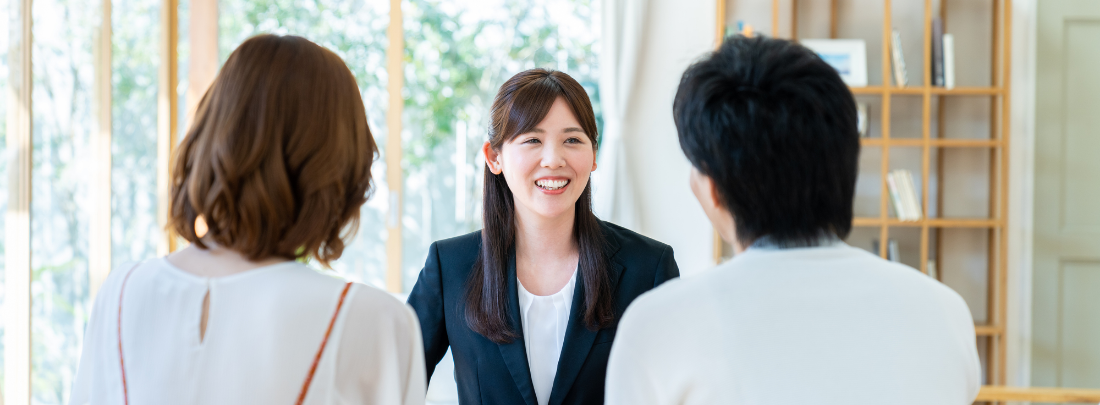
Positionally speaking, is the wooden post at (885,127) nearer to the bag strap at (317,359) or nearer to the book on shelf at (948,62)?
the book on shelf at (948,62)

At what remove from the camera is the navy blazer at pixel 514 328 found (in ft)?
4.76

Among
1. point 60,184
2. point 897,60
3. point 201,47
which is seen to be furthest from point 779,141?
point 201,47

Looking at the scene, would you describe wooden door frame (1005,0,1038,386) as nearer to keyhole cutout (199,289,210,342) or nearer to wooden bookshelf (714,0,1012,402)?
wooden bookshelf (714,0,1012,402)

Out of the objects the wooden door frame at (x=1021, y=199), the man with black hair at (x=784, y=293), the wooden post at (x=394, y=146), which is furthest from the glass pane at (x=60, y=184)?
the wooden door frame at (x=1021, y=199)

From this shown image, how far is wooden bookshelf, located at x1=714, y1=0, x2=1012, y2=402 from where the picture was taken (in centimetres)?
354

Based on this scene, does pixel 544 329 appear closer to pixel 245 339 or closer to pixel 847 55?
pixel 245 339

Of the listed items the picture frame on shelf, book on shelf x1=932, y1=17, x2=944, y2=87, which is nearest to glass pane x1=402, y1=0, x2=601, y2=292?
the picture frame on shelf

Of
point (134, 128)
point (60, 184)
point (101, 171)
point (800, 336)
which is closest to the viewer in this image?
point (800, 336)

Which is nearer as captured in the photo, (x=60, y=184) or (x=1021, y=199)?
(x=60, y=184)

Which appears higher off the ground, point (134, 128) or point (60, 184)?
point (134, 128)

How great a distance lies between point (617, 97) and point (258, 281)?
3247 mm

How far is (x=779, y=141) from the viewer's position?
2.60ft

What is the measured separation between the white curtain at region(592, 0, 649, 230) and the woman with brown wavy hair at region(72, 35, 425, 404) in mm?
3049

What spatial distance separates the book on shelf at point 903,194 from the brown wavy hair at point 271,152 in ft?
10.8
